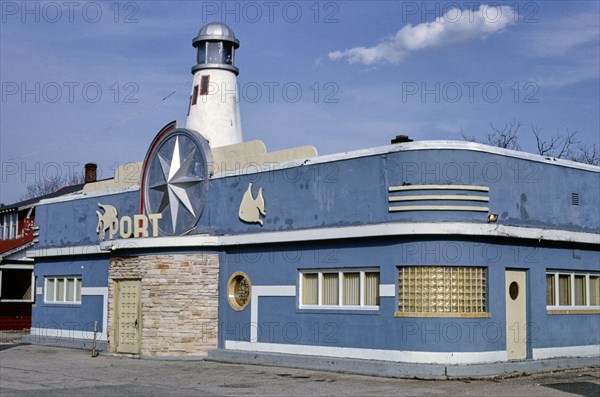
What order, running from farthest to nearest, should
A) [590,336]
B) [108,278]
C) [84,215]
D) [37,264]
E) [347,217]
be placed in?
[37,264], [84,215], [108,278], [590,336], [347,217]

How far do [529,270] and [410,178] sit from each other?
13.4 feet

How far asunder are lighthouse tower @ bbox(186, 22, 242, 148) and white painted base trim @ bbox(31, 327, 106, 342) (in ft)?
24.3

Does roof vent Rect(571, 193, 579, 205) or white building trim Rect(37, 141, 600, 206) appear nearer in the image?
white building trim Rect(37, 141, 600, 206)

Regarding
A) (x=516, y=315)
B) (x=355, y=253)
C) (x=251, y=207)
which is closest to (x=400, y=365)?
(x=355, y=253)

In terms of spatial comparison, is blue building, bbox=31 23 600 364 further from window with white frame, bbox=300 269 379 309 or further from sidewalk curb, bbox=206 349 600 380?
sidewalk curb, bbox=206 349 600 380

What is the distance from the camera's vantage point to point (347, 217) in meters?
19.2

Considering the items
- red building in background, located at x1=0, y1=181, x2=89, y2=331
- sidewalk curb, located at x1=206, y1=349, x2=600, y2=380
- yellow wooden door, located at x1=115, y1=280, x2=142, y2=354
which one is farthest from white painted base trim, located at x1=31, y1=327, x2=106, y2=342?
red building in background, located at x1=0, y1=181, x2=89, y2=331

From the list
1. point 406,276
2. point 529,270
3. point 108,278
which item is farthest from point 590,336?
point 108,278

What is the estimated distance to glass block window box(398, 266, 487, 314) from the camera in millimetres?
17719

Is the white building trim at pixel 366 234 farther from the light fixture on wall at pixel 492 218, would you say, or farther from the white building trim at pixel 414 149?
the white building trim at pixel 414 149

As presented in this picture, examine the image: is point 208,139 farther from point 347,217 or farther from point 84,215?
point 347,217

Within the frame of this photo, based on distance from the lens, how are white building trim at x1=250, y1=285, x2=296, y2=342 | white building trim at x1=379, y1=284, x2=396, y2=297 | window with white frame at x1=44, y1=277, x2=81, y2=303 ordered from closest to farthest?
white building trim at x1=379, y1=284, x2=396, y2=297 → white building trim at x1=250, y1=285, x2=296, y2=342 → window with white frame at x1=44, y1=277, x2=81, y2=303

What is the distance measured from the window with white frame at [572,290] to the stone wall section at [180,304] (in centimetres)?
873

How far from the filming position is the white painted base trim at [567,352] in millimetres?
19516
